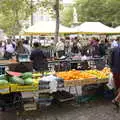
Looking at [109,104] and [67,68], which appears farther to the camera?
[67,68]

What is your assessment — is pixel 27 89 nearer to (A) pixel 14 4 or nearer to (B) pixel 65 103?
(B) pixel 65 103

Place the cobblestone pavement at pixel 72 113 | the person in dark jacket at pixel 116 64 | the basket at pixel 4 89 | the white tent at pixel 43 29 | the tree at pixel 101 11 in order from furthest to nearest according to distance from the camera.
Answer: the tree at pixel 101 11
the white tent at pixel 43 29
the person in dark jacket at pixel 116 64
the cobblestone pavement at pixel 72 113
the basket at pixel 4 89

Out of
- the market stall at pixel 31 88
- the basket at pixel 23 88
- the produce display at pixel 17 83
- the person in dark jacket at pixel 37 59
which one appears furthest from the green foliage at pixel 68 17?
the basket at pixel 23 88

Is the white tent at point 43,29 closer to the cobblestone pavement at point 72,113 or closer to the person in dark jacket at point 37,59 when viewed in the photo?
the person in dark jacket at point 37,59


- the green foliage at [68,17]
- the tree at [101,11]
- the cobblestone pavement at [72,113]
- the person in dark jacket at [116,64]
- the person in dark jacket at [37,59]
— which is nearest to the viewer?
the cobblestone pavement at [72,113]

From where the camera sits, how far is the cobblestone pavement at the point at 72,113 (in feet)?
Result: 31.4

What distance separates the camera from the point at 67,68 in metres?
16.0

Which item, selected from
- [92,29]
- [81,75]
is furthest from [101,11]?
[81,75]

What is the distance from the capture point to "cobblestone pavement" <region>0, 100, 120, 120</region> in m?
9.59

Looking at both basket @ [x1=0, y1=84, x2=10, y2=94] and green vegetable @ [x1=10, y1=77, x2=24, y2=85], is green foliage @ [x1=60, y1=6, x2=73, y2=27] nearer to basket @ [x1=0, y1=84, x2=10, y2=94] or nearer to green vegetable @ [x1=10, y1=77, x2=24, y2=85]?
green vegetable @ [x1=10, y1=77, x2=24, y2=85]

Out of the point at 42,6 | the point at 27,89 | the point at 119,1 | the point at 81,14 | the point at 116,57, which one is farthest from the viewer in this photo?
the point at 81,14

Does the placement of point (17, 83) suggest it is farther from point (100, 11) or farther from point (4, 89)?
point (100, 11)

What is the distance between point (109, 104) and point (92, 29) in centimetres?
1702

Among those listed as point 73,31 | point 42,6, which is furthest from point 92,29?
point 42,6
